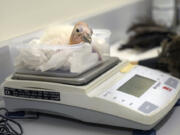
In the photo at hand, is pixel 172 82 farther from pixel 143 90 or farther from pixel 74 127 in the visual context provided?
pixel 74 127

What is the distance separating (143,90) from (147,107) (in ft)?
0.20

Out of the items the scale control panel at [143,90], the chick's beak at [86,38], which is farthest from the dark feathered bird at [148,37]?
the chick's beak at [86,38]

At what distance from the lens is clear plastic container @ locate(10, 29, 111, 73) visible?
0.57 meters

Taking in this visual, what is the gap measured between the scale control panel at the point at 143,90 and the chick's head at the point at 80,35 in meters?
0.11

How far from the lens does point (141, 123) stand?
514 mm

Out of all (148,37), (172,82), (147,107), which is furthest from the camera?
(148,37)

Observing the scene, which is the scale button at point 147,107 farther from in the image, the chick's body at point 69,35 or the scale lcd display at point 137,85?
the chick's body at point 69,35

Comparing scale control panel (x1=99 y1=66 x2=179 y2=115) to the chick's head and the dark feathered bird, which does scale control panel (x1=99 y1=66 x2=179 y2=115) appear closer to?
the chick's head

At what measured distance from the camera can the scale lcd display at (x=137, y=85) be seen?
0.58 metres

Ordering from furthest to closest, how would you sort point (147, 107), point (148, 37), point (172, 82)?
1. point (148, 37)
2. point (172, 82)
3. point (147, 107)

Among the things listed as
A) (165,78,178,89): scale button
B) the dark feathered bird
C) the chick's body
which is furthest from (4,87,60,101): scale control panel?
the dark feathered bird

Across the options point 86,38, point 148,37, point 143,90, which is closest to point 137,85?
point 143,90

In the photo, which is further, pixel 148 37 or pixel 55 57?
pixel 148 37

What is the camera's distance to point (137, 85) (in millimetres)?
606
